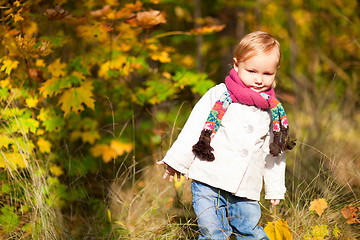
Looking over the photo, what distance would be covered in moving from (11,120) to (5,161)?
0.34 metres

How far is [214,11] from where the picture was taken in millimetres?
8961

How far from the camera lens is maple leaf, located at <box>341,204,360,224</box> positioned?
2578mm

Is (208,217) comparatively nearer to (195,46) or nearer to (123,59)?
(123,59)

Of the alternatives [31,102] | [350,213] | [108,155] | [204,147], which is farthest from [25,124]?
[350,213]

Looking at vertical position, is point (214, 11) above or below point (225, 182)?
below

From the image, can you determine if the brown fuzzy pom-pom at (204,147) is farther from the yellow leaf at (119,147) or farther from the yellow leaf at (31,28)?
the yellow leaf at (31,28)

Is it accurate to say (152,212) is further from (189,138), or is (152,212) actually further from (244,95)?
(244,95)

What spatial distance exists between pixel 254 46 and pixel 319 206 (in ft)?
3.99

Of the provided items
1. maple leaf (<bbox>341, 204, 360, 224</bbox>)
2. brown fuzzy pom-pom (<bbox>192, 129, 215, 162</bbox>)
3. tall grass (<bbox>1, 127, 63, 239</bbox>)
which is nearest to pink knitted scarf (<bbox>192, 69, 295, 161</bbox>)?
brown fuzzy pom-pom (<bbox>192, 129, 215, 162</bbox>)

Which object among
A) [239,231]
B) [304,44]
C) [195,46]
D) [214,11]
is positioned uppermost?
[239,231]

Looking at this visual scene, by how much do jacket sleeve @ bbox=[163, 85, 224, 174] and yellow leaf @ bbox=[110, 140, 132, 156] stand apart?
5.00 ft

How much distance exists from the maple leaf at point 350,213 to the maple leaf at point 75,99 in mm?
2077

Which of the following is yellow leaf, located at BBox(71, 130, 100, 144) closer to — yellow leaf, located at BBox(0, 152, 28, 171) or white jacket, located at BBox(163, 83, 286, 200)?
yellow leaf, located at BBox(0, 152, 28, 171)

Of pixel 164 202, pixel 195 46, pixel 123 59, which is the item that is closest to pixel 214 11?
pixel 195 46
